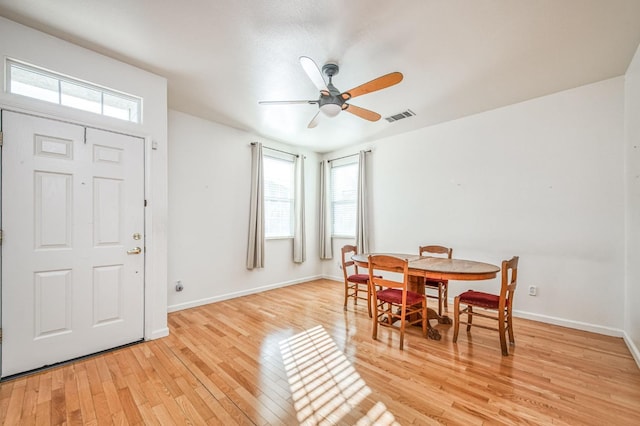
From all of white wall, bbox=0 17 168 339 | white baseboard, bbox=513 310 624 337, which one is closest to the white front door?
white wall, bbox=0 17 168 339

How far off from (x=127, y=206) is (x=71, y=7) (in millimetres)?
1676

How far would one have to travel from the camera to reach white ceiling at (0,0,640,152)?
1.93 m

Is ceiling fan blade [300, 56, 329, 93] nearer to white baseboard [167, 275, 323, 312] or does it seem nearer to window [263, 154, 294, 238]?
window [263, 154, 294, 238]

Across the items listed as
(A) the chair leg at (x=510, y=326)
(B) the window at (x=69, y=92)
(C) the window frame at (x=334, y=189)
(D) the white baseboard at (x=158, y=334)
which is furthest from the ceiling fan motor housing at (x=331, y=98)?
(D) the white baseboard at (x=158, y=334)

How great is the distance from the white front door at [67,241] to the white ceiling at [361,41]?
0.93 metres

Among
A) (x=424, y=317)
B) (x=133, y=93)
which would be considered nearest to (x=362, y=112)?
(x=424, y=317)

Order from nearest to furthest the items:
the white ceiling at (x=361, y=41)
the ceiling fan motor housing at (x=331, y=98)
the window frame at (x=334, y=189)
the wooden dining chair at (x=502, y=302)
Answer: the white ceiling at (x=361, y=41), the wooden dining chair at (x=502, y=302), the ceiling fan motor housing at (x=331, y=98), the window frame at (x=334, y=189)

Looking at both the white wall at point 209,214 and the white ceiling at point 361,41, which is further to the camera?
the white wall at point 209,214

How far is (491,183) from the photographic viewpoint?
11.8 ft

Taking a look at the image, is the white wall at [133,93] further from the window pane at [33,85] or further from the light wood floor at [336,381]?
the light wood floor at [336,381]

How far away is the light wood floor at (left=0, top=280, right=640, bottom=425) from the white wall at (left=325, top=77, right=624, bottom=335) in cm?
53

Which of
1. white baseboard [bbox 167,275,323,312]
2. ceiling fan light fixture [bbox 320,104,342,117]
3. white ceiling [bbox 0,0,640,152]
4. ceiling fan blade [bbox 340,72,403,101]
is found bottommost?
white baseboard [bbox 167,275,323,312]

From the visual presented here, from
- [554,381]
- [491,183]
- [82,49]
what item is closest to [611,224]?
[491,183]

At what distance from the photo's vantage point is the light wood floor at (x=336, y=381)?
5.45 feet
